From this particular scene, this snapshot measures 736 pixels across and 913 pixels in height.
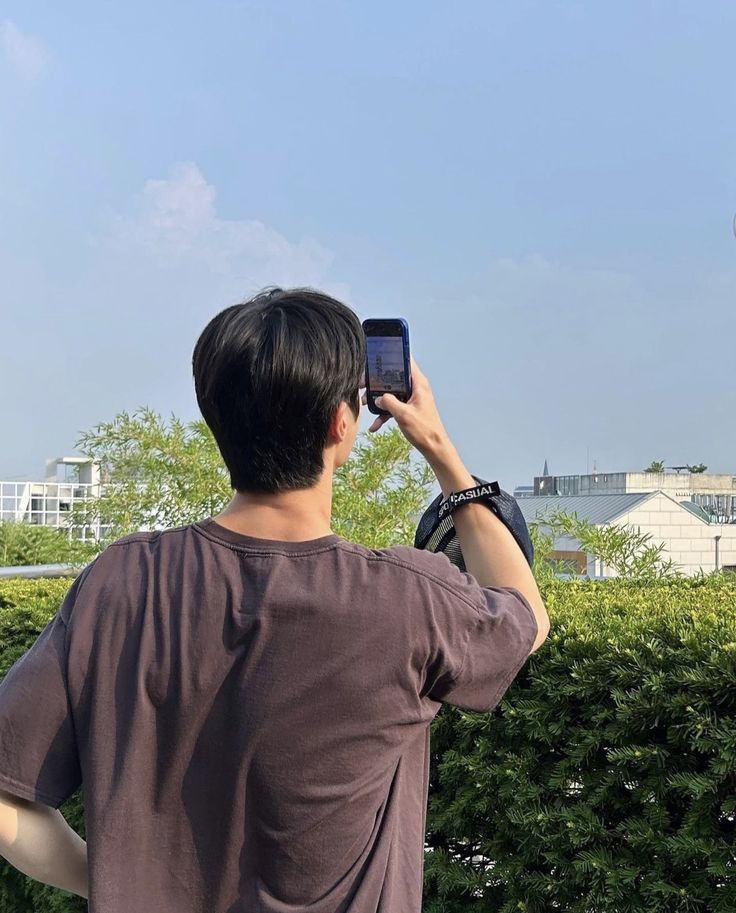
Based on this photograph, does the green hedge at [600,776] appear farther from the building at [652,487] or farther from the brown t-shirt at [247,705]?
the building at [652,487]

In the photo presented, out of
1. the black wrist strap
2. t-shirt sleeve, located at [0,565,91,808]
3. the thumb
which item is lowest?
t-shirt sleeve, located at [0,565,91,808]

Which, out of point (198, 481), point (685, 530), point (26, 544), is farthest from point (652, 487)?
point (198, 481)

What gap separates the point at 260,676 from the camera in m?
1.21

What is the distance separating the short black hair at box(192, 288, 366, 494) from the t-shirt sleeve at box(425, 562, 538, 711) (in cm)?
26

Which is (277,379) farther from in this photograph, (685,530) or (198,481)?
(685,530)

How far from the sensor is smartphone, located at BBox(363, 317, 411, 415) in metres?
1.46

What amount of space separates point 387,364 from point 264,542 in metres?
0.37

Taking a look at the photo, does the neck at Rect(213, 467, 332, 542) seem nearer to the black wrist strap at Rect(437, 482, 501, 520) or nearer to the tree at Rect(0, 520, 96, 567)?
the black wrist strap at Rect(437, 482, 501, 520)

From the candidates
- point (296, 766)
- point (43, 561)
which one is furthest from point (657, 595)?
point (43, 561)

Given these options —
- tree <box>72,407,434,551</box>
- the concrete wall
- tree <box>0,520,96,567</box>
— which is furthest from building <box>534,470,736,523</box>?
tree <box>72,407,434,551</box>

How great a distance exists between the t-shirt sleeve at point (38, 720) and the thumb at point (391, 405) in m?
0.50

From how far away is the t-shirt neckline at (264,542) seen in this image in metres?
1.26

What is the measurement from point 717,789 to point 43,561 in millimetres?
10978

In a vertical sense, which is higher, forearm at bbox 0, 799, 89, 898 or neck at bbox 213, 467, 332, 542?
neck at bbox 213, 467, 332, 542
